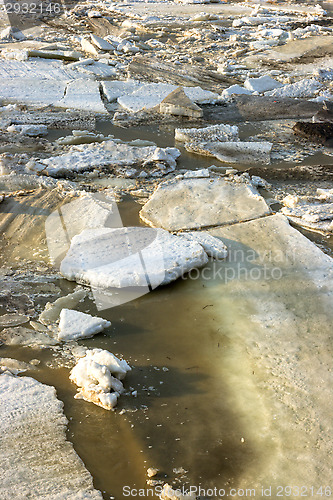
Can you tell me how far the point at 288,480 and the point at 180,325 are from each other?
114 cm

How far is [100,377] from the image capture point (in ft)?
9.03

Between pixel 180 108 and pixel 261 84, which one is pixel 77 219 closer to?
pixel 180 108

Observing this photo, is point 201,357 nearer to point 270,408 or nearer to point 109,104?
point 270,408

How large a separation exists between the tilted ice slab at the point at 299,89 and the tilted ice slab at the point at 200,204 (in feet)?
10.9

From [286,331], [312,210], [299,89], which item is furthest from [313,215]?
[299,89]

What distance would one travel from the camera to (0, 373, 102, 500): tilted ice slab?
90.3 inches

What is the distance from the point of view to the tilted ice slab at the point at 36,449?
2293 millimetres

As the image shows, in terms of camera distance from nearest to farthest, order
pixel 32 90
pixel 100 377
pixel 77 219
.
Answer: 1. pixel 100 377
2. pixel 77 219
3. pixel 32 90

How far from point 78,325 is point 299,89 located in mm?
5806

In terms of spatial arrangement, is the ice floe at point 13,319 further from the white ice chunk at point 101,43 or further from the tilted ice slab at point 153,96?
the white ice chunk at point 101,43

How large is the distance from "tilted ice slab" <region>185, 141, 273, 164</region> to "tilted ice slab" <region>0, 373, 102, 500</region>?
3.58 metres

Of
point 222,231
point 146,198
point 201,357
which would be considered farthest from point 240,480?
point 146,198

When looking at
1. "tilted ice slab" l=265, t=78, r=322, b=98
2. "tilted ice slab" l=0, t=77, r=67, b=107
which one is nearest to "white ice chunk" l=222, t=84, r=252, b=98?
"tilted ice slab" l=265, t=78, r=322, b=98

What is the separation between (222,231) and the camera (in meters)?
4.15
